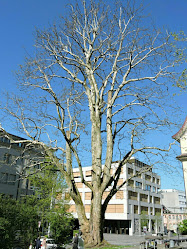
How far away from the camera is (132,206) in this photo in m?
51.2

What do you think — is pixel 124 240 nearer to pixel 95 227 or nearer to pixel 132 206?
pixel 132 206

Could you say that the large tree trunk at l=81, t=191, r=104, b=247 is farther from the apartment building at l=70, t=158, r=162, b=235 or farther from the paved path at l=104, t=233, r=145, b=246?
the apartment building at l=70, t=158, r=162, b=235

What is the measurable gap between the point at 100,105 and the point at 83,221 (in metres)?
5.13

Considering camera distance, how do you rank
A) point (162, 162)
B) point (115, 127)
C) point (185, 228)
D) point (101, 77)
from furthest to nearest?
1. point (185, 228)
2. point (101, 77)
3. point (115, 127)
4. point (162, 162)

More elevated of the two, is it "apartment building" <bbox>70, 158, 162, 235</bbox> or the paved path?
"apartment building" <bbox>70, 158, 162, 235</bbox>

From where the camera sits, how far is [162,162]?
1030 centimetres

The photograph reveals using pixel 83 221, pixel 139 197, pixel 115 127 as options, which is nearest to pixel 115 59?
pixel 115 127

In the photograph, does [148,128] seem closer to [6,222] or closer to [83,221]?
[83,221]

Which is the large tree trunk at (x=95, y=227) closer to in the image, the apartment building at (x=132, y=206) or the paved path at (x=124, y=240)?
the paved path at (x=124, y=240)

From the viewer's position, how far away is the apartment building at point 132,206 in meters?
49.5

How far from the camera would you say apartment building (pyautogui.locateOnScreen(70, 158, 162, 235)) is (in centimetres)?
4947

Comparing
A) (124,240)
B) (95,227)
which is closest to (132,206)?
(124,240)

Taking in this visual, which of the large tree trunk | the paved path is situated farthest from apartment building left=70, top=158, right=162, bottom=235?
the large tree trunk

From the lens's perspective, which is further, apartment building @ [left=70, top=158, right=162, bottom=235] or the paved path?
apartment building @ [left=70, top=158, right=162, bottom=235]
